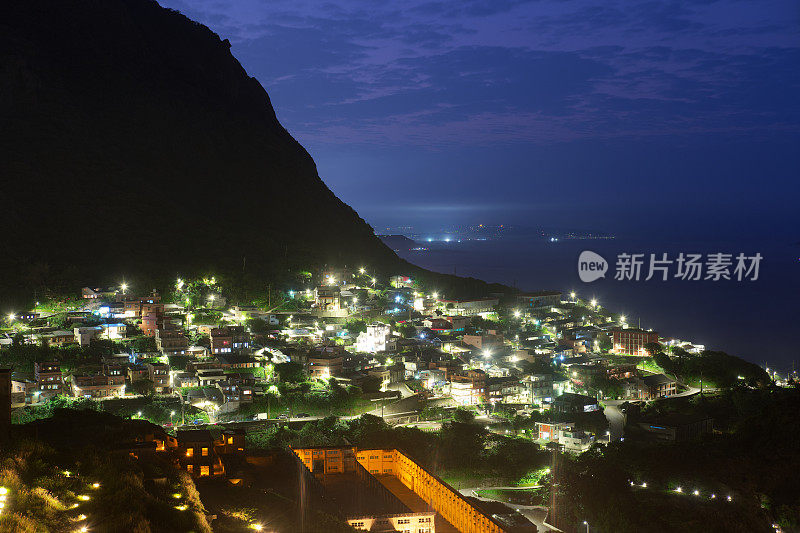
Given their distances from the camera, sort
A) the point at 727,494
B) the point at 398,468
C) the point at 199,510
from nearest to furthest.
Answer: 1. the point at 199,510
2. the point at 727,494
3. the point at 398,468

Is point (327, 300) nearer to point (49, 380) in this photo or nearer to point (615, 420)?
point (49, 380)

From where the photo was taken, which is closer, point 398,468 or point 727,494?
point 727,494

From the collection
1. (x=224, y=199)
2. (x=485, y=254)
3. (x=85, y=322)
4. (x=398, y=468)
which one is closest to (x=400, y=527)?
(x=398, y=468)

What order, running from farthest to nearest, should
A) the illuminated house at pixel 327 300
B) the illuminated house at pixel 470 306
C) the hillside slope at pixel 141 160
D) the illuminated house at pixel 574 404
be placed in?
the illuminated house at pixel 470 306 < the hillside slope at pixel 141 160 < the illuminated house at pixel 327 300 < the illuminated house at pixel 574 404

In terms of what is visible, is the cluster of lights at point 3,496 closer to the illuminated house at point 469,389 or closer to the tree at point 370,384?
the tree at point 370,384

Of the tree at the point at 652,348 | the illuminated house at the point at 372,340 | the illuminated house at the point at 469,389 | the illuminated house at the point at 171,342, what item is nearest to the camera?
the illuminated house at the point at 469,389

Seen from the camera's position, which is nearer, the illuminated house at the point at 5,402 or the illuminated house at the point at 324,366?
the illuminated house at the point at 5,402

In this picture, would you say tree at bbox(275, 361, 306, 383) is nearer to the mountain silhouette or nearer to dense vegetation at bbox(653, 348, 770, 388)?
the mountain silhouette

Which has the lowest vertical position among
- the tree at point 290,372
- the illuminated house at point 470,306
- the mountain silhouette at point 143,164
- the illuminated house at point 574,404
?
the illuminated house at point 574,404

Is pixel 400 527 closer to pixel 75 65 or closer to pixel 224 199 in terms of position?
pixel 224 199

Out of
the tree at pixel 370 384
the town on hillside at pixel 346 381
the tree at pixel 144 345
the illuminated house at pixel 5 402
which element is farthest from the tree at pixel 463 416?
the illuminated house at pixel 5 402

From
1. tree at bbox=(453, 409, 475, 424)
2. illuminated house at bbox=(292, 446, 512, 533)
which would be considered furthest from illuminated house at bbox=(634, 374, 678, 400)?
illuminated house at bbox=(292, 446, 512, 533)
